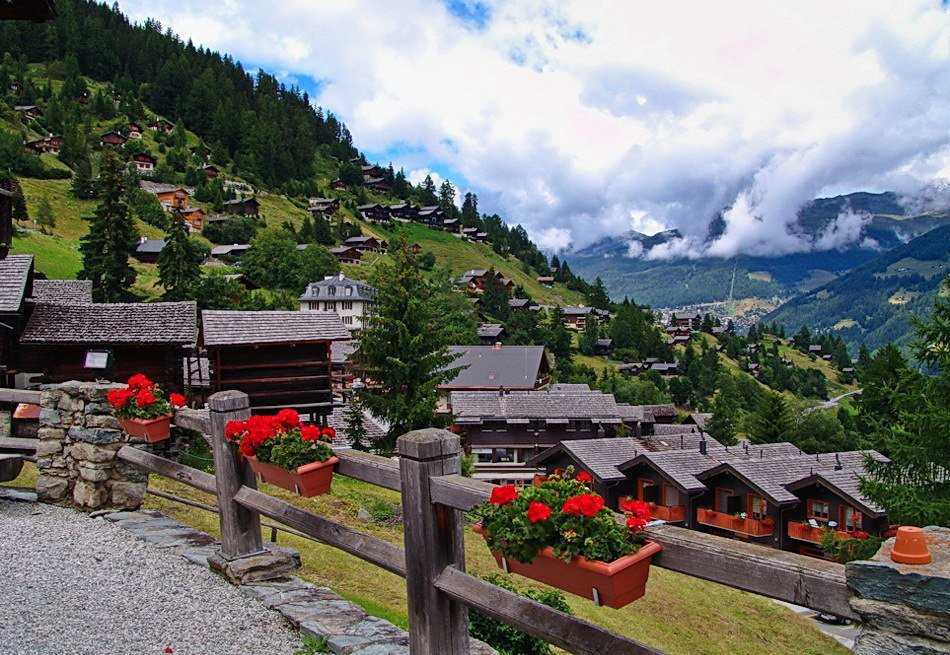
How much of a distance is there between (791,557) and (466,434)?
55274 mm

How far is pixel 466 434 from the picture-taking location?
57688 mm

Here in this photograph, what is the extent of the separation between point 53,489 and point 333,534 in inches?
251

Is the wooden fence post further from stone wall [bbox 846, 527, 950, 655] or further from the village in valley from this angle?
stone wall [bbox 846, 527, 950, 655]

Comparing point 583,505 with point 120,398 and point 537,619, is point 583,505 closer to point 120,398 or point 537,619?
point 537,619

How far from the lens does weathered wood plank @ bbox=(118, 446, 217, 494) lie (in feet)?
24.7

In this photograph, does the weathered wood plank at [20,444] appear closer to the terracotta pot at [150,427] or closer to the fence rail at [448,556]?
the terracotta pot at [150,427]

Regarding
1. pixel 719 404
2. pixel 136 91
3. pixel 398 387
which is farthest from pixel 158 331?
pixel 136 91

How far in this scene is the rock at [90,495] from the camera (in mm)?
9352

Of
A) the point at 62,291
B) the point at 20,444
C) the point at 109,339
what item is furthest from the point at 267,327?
the point at 20,444

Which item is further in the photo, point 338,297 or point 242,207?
point 242,207

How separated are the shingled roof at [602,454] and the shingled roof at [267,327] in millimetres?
18214

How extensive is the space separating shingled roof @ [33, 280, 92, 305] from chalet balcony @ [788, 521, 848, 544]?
3579cm

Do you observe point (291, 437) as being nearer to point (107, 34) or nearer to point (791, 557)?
point (791, 557)

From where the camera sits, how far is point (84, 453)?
9.39 metres
